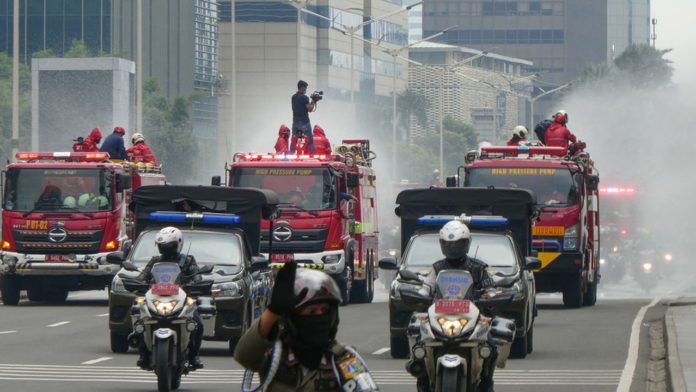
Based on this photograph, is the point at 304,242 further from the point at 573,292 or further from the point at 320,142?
the point at 320,142

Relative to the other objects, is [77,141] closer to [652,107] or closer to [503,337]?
[503,337]

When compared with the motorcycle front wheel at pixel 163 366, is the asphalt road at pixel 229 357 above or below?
below

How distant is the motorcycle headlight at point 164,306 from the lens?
17.0 m

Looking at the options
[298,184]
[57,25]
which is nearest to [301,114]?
[298,184]

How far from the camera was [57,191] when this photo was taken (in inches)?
1314

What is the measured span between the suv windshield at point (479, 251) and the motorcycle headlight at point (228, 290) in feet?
6.27

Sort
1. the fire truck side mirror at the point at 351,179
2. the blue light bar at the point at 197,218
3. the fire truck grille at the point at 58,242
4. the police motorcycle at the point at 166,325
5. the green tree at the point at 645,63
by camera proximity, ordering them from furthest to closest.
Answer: the green tree at the point at 645,63, the fire truck side mirror at the point at 351,179, the fire truck grille at the point at 58,242, the blue light bar at the point at 197,218, the police motorcycle at the point at 166,325

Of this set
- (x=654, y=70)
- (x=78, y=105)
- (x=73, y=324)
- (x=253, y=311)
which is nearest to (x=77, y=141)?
(x=73, y=324)

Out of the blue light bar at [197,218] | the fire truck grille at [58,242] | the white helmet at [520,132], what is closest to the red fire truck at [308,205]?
the fire truck grille at [58,242]

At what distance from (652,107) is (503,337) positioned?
79.9 metres

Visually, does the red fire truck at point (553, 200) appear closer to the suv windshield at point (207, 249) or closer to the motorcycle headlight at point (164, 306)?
the suv windshield at point (207, 249)

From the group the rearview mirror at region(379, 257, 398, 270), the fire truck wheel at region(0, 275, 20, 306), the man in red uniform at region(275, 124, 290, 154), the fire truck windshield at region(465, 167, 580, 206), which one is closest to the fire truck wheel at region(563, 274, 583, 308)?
the fire truck windshield at region(465, 167, 580, 206)

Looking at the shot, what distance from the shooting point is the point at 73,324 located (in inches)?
1090

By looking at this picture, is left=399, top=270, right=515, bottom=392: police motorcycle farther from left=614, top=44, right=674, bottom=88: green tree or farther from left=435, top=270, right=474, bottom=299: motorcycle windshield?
left=614, top=44, right=674, bottom=88: green tree
